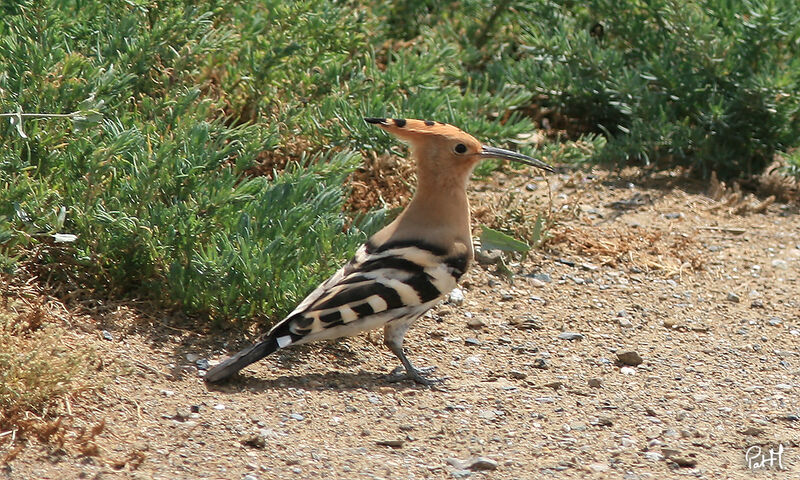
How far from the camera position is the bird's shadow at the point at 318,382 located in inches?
160

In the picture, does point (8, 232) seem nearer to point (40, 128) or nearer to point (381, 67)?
point (40, 128)

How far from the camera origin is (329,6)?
5.76 meters

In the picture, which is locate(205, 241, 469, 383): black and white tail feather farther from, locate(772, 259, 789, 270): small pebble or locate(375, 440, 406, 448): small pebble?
locate(772, 259, 789, 270): small pebble

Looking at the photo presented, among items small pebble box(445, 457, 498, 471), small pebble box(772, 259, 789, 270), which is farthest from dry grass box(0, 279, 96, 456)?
small pebble box(772, 259, 789, 270)

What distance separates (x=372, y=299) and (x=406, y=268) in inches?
8.5

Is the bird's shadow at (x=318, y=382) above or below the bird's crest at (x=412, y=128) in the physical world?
below

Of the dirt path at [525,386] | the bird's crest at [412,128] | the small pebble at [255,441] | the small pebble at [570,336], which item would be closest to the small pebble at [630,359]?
the dirt path at [525,386]

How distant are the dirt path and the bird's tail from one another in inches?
2.4

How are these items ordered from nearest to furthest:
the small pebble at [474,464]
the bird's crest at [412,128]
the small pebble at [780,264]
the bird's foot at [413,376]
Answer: the small pebble at [474,464]
the bird's foot at [413,376]
the bird's crest at [412,128]
the small pebble at [780,264]

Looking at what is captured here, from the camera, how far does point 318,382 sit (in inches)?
165

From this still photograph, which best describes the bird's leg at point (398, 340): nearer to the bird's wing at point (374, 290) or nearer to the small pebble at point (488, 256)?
the bird's wing at point (374, 290)

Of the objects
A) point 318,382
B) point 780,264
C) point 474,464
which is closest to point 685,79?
point 780,264

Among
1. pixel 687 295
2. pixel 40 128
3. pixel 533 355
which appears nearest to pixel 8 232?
pixel 40 128

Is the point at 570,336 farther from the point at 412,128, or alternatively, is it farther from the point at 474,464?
the point at 474,464
